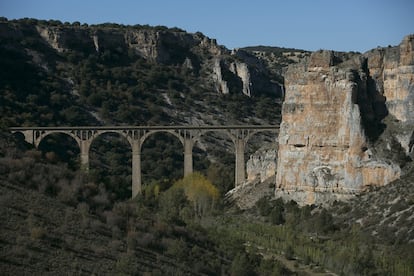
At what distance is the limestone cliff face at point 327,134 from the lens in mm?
51062

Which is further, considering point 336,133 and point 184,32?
point 184,32

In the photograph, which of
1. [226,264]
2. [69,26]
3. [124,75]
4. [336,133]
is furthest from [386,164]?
[69,26]

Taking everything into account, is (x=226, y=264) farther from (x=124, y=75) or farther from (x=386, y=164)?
(x=124, y=75)

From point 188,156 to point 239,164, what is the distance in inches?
165

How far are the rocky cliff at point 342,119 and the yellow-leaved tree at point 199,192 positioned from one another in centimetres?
621

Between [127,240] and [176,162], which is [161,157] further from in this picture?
[127,240]

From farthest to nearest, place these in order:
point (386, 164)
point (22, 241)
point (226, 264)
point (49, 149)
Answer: point (49, 149) < point (386, 164) < point (226, 264) < point (22, 241)

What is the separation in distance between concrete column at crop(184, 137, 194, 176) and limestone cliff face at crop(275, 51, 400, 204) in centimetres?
1258

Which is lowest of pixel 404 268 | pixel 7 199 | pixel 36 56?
Result: pixel 404 268

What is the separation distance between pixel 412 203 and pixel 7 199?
25495 millimetres

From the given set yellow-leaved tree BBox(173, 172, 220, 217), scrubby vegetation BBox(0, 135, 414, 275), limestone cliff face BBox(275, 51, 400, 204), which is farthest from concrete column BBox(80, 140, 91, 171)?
scrubby vegetation BBox(0, 135, 414, 275)

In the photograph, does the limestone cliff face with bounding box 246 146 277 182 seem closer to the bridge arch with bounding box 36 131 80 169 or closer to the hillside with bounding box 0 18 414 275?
the hillside with bounding box 0 18 414 275

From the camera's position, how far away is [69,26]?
344ft

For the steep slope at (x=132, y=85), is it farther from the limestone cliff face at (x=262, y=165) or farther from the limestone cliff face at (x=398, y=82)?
the limestone cliff face at (x=398, y=82)
